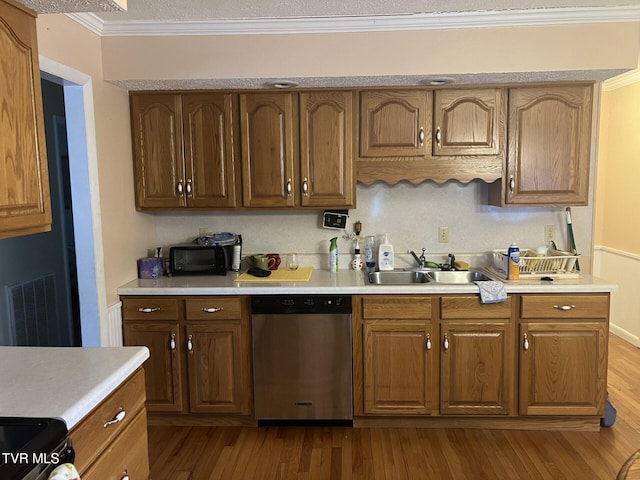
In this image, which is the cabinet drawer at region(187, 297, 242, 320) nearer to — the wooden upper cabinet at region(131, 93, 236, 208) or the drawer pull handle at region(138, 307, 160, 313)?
the drawer pull handle at region(138, 307, 160, 313)

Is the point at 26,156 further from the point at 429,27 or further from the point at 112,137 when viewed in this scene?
the point at 429,27

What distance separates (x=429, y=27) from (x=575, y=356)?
2.12 meters

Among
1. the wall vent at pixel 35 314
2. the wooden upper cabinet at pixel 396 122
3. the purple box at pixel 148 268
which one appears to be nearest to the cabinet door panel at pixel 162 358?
the purple box at pixel 148 268

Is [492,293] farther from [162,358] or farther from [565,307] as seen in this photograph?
[162,358]

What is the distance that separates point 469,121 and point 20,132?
2.44m

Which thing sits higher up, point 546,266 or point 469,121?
point 469,121

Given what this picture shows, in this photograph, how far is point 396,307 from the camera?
9.67 ft

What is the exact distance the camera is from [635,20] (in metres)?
2.79

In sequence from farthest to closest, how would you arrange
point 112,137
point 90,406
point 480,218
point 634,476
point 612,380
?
1. point 612,380
2. point 480,218
3. point 112,137
4. point 90,406
5. point 634,476

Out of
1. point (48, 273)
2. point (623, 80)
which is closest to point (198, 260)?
point (48, 273)

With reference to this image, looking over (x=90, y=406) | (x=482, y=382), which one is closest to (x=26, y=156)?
(x=90, y=406)

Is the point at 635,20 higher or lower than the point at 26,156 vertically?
higher

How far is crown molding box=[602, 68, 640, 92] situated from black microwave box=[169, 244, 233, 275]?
385 cm

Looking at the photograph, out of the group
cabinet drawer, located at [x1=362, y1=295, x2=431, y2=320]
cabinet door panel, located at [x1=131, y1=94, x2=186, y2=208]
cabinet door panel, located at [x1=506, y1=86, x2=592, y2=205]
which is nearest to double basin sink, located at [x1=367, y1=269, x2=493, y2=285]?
cabinet drawer, located at [x1=362, y1=295, x2=431, y2=320]
